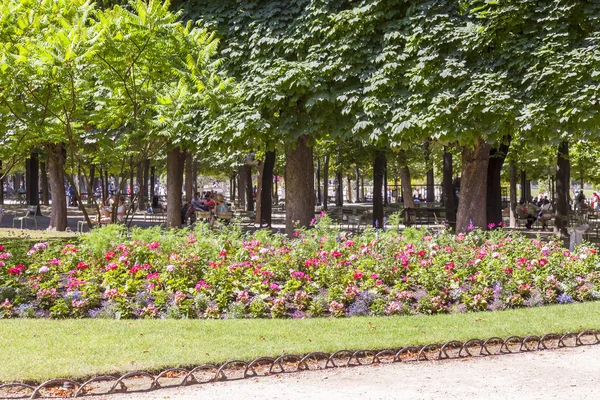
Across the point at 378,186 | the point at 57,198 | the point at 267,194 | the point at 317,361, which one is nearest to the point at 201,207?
the point at 267,194

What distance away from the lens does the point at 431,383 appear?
6520mm

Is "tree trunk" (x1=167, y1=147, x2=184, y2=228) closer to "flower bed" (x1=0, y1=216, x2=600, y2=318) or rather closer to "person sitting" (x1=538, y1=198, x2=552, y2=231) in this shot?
"flower bed" (x1=0, y1=216, x2=600, y2=318)

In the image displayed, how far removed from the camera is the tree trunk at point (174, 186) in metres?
21.4

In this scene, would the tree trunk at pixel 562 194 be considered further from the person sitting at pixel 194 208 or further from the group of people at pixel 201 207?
the person sitting at pixel 194 208

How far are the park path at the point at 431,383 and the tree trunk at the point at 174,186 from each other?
1515cm

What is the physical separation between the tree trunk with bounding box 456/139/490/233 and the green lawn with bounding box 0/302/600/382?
7.34 m

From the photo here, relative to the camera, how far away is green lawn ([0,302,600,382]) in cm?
674

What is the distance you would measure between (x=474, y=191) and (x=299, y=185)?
14.8ft

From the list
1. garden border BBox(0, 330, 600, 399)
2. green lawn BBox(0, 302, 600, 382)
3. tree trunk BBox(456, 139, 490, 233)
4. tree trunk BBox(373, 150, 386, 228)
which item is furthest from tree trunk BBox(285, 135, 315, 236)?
garden border BBox(0, 330, 600, 399)

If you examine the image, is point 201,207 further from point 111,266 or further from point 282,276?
point 111,266

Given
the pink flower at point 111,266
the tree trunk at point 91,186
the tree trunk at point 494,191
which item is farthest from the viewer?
the tree trunk at point 494,191

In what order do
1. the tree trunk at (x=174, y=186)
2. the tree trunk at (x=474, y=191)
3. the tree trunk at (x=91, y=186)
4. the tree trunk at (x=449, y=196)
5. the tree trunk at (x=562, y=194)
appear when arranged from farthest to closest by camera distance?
1. the tree trunk at (x=449, y=196)
2. the tree trunk at (x=174, y=186)
3. the tree trunk at (x=562, y=194)
4. the tree trunk at (x=474, y=191)
5. the tree trunk at (x=91, y=186)

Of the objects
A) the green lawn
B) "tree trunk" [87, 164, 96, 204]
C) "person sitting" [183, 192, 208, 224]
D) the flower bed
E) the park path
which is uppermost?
"tree trunk" [87, 164, 96, 204]

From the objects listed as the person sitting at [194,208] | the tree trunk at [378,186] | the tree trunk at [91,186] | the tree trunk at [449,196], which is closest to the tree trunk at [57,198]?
the tree trunk at [91,186]
